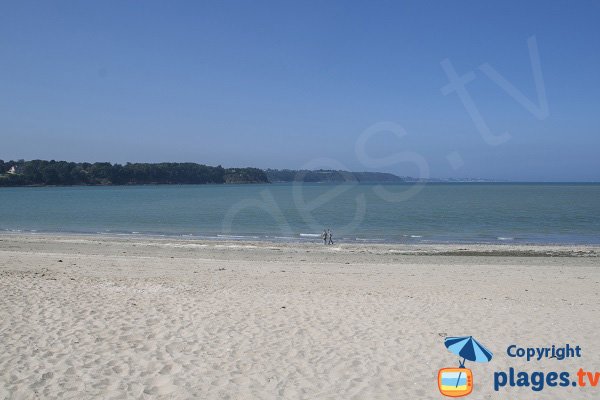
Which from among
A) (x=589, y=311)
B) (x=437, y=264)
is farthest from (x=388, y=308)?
(x=437, y=264)

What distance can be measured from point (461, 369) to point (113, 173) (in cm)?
16778

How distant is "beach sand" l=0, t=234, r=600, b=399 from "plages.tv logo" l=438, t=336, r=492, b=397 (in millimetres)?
122

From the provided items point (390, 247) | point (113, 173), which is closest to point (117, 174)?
point (113, 173)

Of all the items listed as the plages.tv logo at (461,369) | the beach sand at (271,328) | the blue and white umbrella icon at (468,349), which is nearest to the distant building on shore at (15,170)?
the beach sand at (271,328)

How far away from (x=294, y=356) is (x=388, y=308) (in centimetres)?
347

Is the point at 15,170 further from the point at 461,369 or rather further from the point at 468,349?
the point at 461,369

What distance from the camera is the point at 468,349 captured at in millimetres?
6836

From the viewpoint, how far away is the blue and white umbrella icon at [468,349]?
6.50m

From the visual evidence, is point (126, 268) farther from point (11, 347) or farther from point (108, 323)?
point (11, 347)

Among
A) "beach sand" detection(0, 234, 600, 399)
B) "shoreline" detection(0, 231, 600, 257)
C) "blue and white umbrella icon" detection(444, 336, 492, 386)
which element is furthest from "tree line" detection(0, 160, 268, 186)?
"blue and white umbrella icon" detection(444, 336, 492, 386)

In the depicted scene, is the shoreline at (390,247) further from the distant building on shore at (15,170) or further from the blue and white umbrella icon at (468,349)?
the distant building on shore at (15,170)

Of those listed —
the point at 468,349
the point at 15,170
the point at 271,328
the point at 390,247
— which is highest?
the point at 15,170

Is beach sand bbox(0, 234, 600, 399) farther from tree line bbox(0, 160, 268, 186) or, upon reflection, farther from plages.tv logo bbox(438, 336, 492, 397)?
tree line bbox(0, 160, 268, 186)

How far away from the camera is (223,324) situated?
26.0ft
